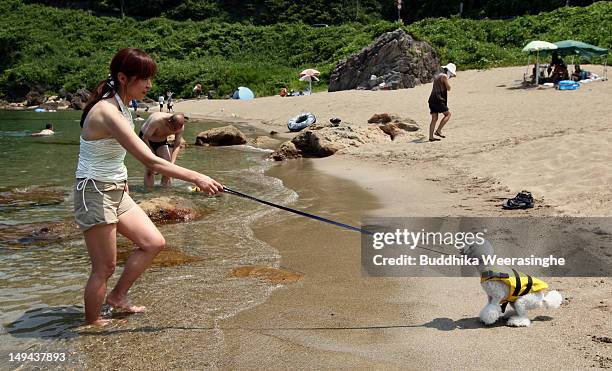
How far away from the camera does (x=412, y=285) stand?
4559 millimetres

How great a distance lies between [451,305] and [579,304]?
84 cm

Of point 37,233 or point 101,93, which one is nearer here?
point 101,93

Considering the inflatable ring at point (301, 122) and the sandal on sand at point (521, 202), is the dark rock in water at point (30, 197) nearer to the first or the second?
the sandal on sand at point (521, 202)

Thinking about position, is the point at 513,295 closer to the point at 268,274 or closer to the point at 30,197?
the point at 268,274

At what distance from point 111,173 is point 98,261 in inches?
23.5

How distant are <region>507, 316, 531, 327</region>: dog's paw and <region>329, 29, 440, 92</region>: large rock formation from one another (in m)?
22.0

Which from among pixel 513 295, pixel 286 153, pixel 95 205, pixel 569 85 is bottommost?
pixel 286 153

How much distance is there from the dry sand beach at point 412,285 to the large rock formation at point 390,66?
38.5ft

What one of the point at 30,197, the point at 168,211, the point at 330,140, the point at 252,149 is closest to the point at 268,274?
the point at 168,211

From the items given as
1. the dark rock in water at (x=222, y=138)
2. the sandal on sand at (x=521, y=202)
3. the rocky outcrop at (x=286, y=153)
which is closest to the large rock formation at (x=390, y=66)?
the dark rock in water at (x=222, y=138)

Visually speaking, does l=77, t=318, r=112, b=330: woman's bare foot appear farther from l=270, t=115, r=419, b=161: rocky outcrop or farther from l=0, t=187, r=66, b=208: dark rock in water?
l=270, t=115, r=419, b=161: rocky outcrop

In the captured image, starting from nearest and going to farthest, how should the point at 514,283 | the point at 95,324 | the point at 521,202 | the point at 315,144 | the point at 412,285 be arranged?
the point at 514,283
the point at 95,324
the point at 412,285
the point at 521,202
the point at 315,144

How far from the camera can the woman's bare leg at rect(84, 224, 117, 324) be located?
12.4 ft

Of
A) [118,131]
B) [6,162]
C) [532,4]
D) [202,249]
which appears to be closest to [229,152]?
[6,162]
